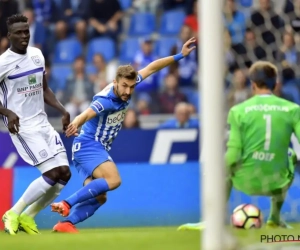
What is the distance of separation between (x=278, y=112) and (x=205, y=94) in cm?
352

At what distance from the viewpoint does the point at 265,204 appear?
835cm

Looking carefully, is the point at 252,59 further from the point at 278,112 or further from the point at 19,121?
the point at 19,121

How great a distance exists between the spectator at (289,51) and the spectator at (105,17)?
5279mm

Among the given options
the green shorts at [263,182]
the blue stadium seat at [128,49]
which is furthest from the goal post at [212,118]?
the blue stadium seat at [128,49]

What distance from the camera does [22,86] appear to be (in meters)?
7.82

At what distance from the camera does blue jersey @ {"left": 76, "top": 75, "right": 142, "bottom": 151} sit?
303 inches

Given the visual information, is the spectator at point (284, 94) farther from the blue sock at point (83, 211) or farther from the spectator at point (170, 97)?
the spectator at point (170, 97)

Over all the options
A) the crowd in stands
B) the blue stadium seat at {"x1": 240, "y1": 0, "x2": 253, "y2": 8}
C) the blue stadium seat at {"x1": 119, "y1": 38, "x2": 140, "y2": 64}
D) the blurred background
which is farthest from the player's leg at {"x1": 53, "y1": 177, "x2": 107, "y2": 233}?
the blue stadium seat at {"x1": 119, "y1": 38, "x2": 140, "y2": 64}

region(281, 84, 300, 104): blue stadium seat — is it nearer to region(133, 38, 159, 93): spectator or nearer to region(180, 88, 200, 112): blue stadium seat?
region(180, 88, 200, 112): blue stadium seat

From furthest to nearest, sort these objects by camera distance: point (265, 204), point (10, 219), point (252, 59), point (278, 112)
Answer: point (252, 59)
point (265, 204)
point (10, 219)
point (278, 112)

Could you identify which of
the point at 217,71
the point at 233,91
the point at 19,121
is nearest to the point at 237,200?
the point at 233,91

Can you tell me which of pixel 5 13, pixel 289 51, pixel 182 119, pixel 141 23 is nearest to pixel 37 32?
pixel 5 13

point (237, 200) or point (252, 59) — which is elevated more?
point (252, 59)

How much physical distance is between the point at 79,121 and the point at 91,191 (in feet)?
2.51
